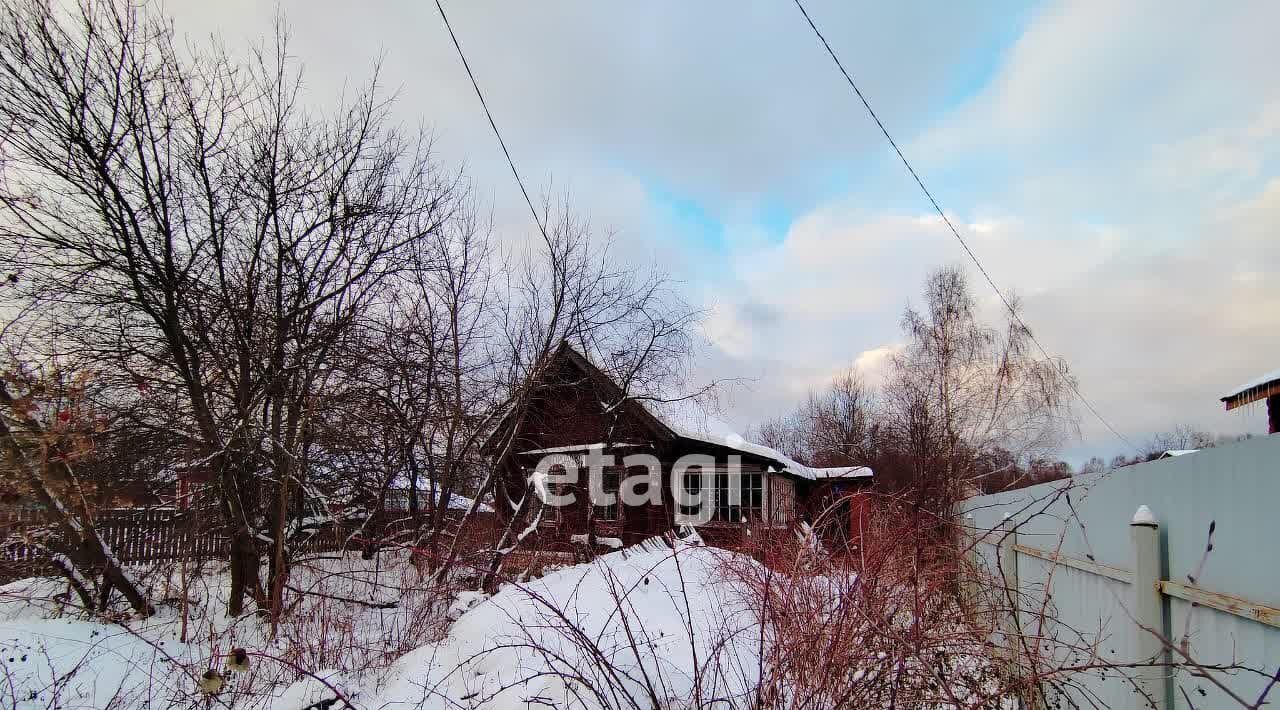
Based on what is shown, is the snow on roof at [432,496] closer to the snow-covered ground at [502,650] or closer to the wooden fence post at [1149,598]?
the snow-covered ground at [502,650]

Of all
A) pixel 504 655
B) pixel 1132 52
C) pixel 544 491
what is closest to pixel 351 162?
pixel 544 491

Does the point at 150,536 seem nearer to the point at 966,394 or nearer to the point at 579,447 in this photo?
the point at 579,447

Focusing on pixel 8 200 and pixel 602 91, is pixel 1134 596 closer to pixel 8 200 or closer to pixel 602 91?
pixel 602 91

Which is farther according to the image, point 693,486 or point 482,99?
point 693,486

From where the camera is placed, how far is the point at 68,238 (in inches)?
273

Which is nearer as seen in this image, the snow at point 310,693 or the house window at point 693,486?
the snow at point 310,693

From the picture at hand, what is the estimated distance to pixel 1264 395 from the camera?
7629 millimetres

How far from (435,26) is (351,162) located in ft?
10.7

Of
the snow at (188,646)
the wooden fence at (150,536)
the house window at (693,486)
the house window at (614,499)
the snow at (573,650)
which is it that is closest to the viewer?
the snow at (573,650)

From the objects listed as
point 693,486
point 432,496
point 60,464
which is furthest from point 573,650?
point 693,486

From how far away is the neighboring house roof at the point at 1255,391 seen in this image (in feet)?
24.6

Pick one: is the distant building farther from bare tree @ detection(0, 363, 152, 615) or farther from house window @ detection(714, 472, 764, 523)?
bare tree @ detection(0, 363, 152, 615)

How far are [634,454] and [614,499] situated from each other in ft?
3.58

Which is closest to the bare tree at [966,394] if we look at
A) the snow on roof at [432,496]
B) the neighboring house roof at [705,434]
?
the neighboring house roof at [705,434]
